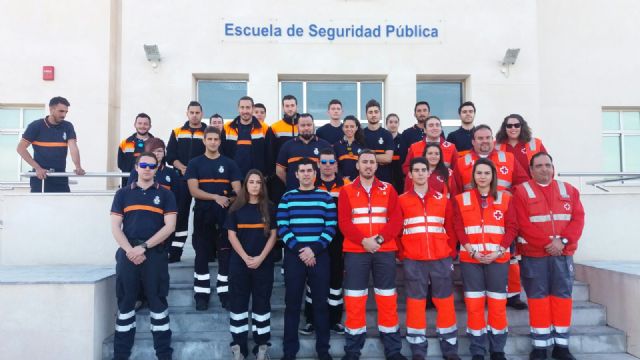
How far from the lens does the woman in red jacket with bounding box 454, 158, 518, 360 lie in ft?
15.6

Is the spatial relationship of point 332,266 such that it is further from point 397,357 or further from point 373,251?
point 397,357

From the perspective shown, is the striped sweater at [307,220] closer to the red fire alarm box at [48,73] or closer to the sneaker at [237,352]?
the sneaker at [237,352]

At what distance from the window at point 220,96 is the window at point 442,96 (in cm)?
389

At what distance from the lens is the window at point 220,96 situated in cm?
1001

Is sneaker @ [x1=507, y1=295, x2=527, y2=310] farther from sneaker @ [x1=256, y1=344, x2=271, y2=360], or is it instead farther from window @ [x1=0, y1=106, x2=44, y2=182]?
window @ [x1=0, y1=106, x2=44, y2=182]

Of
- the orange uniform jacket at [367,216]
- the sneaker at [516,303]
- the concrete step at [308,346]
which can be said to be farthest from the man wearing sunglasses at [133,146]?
the sneaker at [516,303]

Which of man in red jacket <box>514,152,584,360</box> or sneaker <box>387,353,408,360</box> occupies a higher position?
man in red jacket <box>514,152,584,360</box>

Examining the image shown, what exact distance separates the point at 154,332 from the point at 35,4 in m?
8.56

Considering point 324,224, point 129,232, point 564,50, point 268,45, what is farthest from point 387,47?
point 129,232

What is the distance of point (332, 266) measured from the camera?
5.26 meters

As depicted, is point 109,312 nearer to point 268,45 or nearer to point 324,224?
point 324,224

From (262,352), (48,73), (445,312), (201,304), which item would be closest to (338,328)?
(262,352)

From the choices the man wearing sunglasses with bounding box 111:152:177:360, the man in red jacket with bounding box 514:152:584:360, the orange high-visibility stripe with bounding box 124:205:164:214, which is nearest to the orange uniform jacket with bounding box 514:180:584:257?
the man in red jacket with bounding box 514:152:584:360

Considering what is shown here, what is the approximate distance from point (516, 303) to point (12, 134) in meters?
10.3
